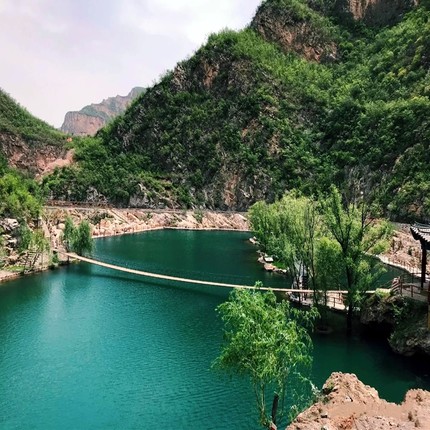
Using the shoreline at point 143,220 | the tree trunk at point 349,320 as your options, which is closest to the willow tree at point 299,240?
the tree trunk at point 349,320

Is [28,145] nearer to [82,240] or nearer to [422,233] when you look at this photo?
[82,240]

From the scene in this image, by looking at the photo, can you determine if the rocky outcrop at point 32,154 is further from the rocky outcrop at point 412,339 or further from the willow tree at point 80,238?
the rocky outcrop at point 412,339

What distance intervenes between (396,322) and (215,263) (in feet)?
118

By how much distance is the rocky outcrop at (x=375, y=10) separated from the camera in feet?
454

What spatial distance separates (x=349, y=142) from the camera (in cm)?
10588

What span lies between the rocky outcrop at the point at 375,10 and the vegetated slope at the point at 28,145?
97.2 m

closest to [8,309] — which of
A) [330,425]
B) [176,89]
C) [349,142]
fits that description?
[330,425]

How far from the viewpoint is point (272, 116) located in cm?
12675

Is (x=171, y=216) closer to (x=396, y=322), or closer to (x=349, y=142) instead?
(x=349, y=142)

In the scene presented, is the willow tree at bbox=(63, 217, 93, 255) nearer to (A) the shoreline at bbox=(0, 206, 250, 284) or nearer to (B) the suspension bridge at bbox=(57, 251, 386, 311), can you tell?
(B) the suspension bridge at bbox=(57, 251, 386, 311)

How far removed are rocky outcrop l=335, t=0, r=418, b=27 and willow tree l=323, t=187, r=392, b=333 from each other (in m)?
126

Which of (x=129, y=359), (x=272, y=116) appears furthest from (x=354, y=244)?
(x=272, y=116)

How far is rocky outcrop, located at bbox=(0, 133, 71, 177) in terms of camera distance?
135625mm

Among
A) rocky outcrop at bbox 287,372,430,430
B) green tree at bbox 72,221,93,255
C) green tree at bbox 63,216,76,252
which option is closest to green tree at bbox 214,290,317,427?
rocky outcrop at bbox 287,372,430,430
